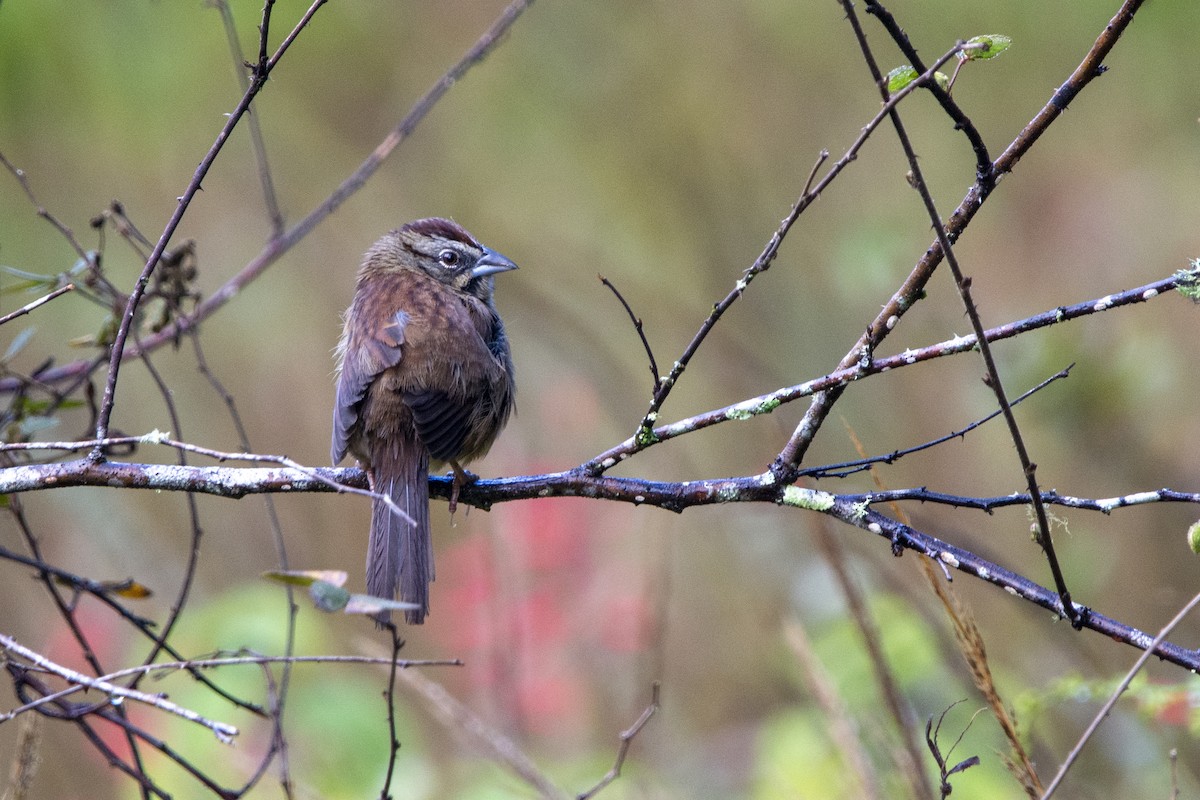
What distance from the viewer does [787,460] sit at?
7.93 feet

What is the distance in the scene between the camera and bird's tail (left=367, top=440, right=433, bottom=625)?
3143 millimetres

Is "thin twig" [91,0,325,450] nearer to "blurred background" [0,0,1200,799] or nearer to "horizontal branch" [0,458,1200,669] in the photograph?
"horizontal branch" [0,458,1200,669]

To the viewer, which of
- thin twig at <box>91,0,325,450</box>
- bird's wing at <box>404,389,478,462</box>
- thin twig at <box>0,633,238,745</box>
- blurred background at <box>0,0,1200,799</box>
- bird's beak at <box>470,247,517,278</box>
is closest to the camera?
thin twig at <box>0,633,238,745</box>

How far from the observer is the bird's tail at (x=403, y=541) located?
314 centimetres

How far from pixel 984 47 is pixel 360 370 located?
7.43 feet

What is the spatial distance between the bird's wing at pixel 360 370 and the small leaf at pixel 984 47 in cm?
213

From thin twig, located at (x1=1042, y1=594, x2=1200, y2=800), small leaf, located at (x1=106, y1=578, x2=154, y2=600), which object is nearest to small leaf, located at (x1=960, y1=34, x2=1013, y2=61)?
thin twig, located at (x1=1042, y1=594, x2=1200, y2=800)

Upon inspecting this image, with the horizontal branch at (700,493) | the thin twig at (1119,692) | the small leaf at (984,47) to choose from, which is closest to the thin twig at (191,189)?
the horizontal branch at (700,493)

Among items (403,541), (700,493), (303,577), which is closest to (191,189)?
(303,577)

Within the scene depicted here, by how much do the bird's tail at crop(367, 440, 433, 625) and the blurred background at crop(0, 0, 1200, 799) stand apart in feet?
4.97

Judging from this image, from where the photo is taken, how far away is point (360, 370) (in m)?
3.72

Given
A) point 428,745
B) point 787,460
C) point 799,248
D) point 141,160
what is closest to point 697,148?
point 799,248

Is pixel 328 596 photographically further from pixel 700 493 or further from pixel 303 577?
pixel 700 493

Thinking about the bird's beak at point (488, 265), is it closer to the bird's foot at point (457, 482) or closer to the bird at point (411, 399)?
the bird at point (411, 399)
